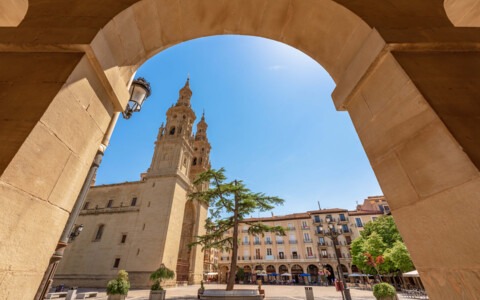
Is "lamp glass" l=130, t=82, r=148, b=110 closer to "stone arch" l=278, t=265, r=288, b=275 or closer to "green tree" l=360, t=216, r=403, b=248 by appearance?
"green tree" l=360, t=216, r=403, b=248

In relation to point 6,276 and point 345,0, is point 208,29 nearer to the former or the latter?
point 345,0

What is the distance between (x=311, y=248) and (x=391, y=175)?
42.5 metres

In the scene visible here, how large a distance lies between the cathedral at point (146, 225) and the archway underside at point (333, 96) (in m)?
24.2

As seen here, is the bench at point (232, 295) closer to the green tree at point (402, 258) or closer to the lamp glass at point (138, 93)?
the lamp glass at point (138, 93)

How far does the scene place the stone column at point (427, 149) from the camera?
1250mm

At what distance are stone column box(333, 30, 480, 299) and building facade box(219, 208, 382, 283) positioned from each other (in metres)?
39.3

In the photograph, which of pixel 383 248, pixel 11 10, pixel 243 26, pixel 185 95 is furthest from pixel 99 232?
pixel 383 248

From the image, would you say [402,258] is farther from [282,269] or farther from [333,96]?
[282,269]

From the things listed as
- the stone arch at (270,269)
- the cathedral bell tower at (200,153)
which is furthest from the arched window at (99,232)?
the stone arch at (270,269)

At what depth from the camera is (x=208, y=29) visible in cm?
283

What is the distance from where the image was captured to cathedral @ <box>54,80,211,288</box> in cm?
2283

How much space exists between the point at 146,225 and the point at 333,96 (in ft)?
87.5

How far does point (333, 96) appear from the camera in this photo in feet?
8.51

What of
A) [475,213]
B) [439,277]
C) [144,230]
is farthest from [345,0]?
[144,230]
